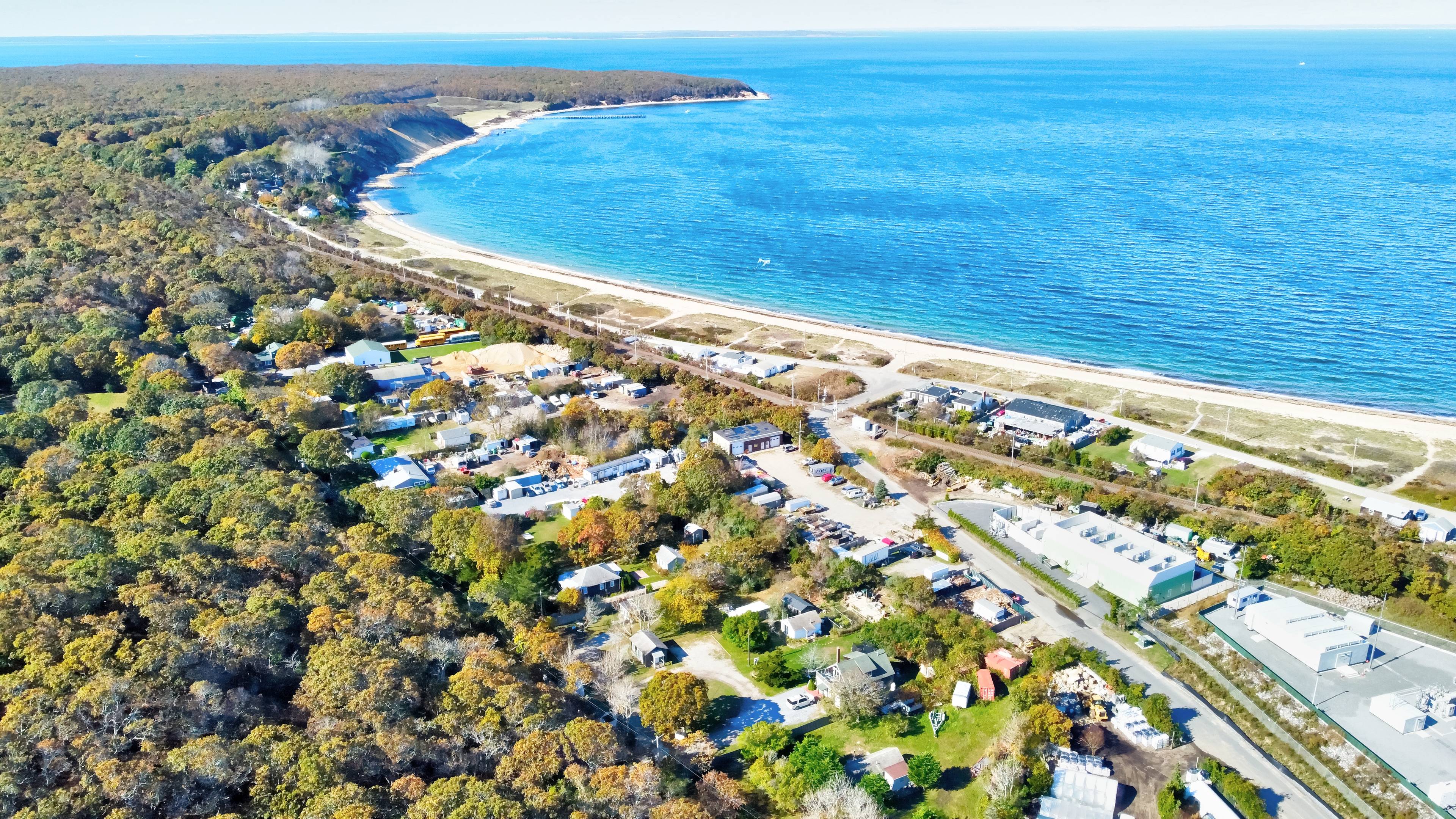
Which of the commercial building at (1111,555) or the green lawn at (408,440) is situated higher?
the commercial building at (1111,555)

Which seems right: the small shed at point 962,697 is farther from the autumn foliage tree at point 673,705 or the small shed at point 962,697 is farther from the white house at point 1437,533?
the white house at point 1437,533

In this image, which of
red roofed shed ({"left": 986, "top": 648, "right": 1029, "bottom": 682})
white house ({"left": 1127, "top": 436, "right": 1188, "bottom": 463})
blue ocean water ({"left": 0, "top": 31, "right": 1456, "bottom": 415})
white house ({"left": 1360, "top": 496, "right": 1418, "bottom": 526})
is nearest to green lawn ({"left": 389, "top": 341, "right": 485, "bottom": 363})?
blue ocean water ({"left": 0, "top": 31, "right": 1456, "bottom": 415})

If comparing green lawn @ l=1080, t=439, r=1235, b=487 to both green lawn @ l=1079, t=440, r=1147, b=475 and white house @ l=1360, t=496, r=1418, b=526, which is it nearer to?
green lawn @ l=1079, t=440, r=1147, b=475

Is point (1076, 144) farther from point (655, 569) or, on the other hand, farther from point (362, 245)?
point (655, 569)

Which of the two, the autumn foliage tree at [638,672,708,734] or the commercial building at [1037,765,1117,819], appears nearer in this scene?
the commercial building at [1037,765,1117,819]

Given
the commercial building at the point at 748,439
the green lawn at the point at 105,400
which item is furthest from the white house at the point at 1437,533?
the green lawn at the point at 105,400

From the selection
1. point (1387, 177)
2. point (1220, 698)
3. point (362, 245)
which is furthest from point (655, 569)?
point (1387, 177)

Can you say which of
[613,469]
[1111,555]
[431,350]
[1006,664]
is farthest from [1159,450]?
[431,350]
